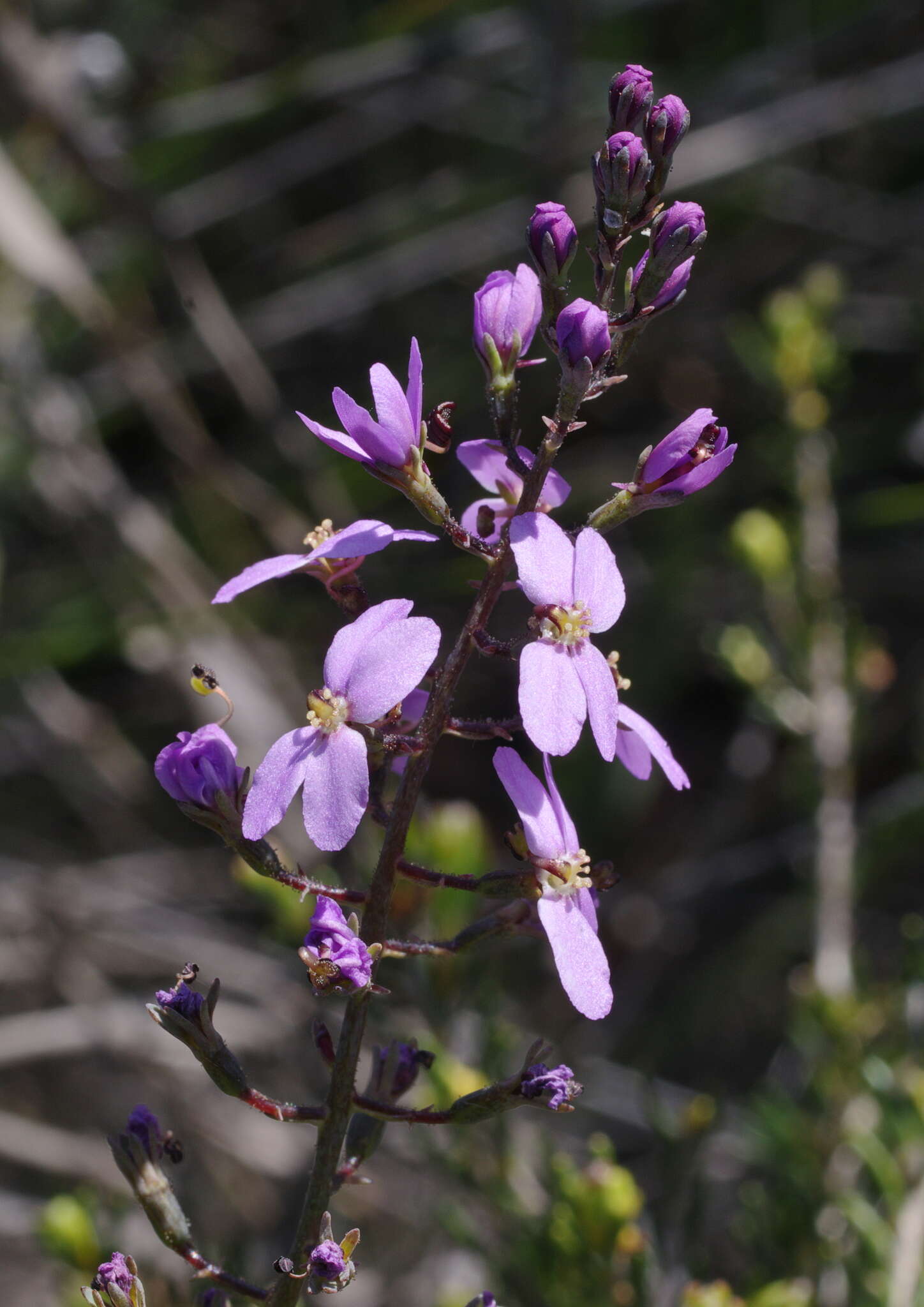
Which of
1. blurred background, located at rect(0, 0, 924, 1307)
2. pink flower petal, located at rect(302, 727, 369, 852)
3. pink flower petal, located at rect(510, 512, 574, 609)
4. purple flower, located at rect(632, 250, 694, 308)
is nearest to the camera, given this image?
pink flower petal, located at rect(302, 727, 369, 852)

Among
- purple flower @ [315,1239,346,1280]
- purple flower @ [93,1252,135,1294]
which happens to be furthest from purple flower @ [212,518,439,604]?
purple flower @ [93,1252,135,1294]

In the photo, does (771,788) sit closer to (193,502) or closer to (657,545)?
(657,545)

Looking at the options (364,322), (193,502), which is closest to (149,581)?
(193,502)

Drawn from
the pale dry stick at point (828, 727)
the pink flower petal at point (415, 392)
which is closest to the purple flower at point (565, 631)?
the pink flower petal at point (415, 392)

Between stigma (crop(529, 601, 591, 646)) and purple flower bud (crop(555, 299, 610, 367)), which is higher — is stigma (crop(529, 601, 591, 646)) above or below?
below

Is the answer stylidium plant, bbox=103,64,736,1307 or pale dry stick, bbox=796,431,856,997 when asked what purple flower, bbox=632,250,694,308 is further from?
pale dry stick, bbox=796,431,856,997

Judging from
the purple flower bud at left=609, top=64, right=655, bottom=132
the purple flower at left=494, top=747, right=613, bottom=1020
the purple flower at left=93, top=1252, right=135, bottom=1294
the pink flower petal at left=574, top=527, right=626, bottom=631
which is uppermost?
the purple flower bud at left=609, top=64, right=655, bottom=132

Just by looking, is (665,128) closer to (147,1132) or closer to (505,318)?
(505,318)
